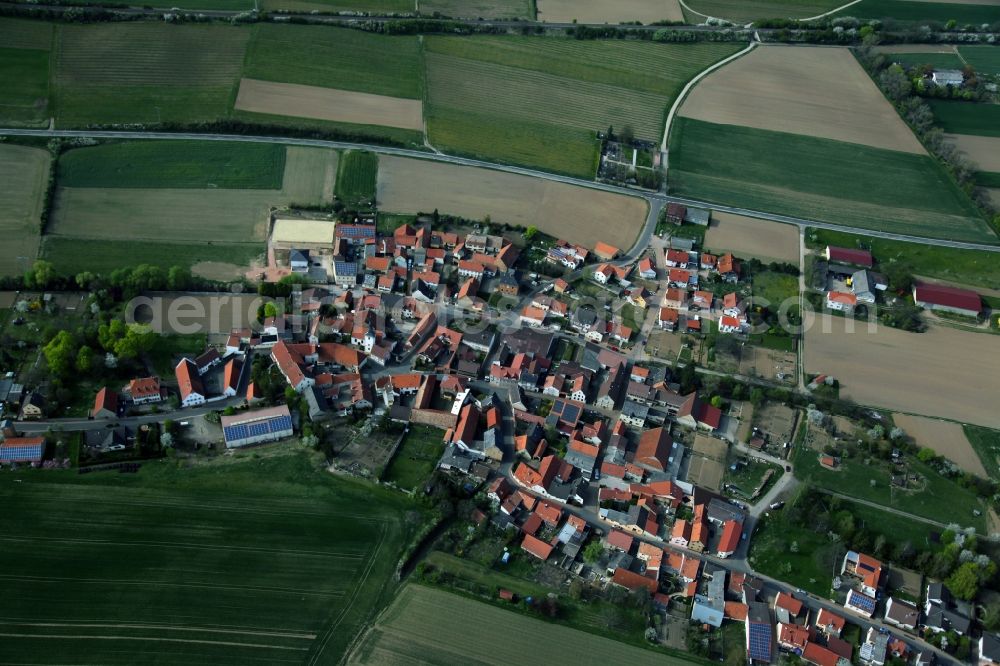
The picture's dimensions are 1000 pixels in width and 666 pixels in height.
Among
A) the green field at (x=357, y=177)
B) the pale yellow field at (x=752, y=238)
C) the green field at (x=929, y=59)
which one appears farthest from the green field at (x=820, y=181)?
the green field at (x=357, y=177)

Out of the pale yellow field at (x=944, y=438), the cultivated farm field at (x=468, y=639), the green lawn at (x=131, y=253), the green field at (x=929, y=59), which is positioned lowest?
the cultivated farm field at (x=468, y=639)

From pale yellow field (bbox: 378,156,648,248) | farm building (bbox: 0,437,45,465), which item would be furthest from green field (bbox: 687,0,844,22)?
farm building (bbox: 0,437,45,465)

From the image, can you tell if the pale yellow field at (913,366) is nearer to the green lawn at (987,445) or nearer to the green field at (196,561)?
the green lawn at (987,445)

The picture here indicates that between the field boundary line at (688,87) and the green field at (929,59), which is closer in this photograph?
the field boundary line at (688,87)

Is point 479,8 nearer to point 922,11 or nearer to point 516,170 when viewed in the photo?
point 516,170

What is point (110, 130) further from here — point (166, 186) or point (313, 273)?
point (313, 273)
